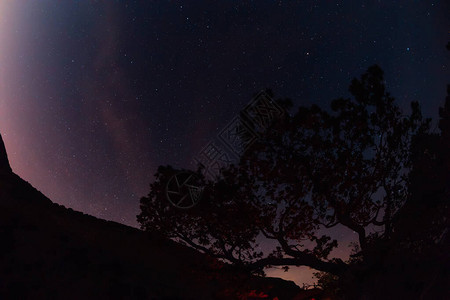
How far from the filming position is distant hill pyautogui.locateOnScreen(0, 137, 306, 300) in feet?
78.2

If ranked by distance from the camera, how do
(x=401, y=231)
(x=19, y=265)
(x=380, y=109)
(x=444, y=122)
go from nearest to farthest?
(x=401, y=231)
(x=380, y=109)
(x=444, y=122)
(x=19, y=265)

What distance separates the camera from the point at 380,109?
1089cm

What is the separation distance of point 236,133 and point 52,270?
22384 mm

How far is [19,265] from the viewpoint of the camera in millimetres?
24453

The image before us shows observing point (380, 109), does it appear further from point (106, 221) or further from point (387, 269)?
point (106, 221)

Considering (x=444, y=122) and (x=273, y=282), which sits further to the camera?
(x=273, y=282)

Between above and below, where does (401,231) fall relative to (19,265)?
below

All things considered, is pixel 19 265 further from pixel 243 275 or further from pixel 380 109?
pixel 380 109

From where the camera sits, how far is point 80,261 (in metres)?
27.3

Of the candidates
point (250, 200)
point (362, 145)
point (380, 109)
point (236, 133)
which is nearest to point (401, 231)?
point (362, 145)

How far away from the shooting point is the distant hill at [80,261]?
23.8m

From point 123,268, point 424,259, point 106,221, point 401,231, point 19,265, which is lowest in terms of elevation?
point 424,259

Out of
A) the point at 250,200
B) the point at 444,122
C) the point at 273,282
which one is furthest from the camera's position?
the point at 273,282

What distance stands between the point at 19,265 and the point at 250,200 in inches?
894
